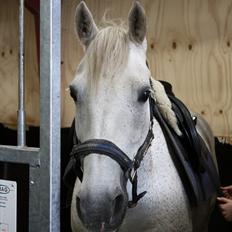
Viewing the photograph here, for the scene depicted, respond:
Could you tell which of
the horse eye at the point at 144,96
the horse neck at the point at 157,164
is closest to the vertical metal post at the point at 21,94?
the horse eye at the point at 144,96

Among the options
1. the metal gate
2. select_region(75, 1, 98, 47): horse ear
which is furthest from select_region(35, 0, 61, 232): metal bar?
select_region(75, 1, 98, 47): horse ear

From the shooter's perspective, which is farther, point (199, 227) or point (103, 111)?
point (199, 227)

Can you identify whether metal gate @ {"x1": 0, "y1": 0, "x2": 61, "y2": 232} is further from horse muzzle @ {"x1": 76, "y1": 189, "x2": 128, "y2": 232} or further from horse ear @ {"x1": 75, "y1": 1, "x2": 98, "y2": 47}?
horse ear @ {"x1": 75, "y1": 1, "x2": 98, "y2": 47}

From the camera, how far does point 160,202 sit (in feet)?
3.94

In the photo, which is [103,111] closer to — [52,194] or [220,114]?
[52,194]

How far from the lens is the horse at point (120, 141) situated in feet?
2.85

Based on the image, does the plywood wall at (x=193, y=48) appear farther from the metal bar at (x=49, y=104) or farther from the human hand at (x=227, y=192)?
the metal bar at (x=49, y=104)

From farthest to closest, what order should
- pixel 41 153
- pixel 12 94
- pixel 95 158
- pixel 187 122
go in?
pixel 12 94 → pixel 187 122 → pixel 95 158 → pixel 41 153

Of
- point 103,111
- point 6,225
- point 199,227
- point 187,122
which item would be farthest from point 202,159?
point 6,225

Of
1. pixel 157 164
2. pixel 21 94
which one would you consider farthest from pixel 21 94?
pixel 157 164

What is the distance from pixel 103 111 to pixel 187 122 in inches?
21.6

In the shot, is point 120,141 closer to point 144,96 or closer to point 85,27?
point 144,96

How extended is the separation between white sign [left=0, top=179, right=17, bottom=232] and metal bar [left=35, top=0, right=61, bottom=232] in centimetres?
6

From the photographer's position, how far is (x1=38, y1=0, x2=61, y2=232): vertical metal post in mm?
596
